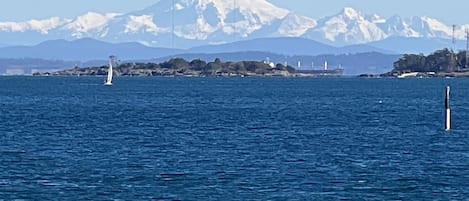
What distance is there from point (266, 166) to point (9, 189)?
1114 centimetres

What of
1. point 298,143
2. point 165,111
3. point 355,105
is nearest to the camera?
point 298,143

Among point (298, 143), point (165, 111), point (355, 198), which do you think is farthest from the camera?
point (165, 111)

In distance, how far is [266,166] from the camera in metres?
51.3

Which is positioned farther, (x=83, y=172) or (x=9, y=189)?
(x=83, y=172)

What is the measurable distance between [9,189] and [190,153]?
13801 mm

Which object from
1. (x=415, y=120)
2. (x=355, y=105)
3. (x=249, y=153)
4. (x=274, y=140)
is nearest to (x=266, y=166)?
(x=249, y=153)

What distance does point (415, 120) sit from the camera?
86.8 m

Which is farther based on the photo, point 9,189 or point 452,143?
point 452,143

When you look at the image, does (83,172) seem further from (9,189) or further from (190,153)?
(190,153)

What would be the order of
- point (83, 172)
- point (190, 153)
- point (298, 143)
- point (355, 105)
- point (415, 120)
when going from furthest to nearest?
point (355, 105), point (415, 120), point (298, 143), point (190, 153), point (83, 172)

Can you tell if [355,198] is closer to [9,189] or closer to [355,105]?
[9,189]

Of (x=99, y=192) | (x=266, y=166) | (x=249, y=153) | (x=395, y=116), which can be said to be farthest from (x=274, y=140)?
(x=395, y=116)

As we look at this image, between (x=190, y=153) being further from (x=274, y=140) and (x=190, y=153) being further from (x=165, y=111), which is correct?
(x=165, y=111)

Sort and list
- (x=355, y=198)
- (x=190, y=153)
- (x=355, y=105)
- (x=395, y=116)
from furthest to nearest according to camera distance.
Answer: (x=355, y=105) → (x=395, y=116) → (x=190, y=153) → (x=355, y=198)
